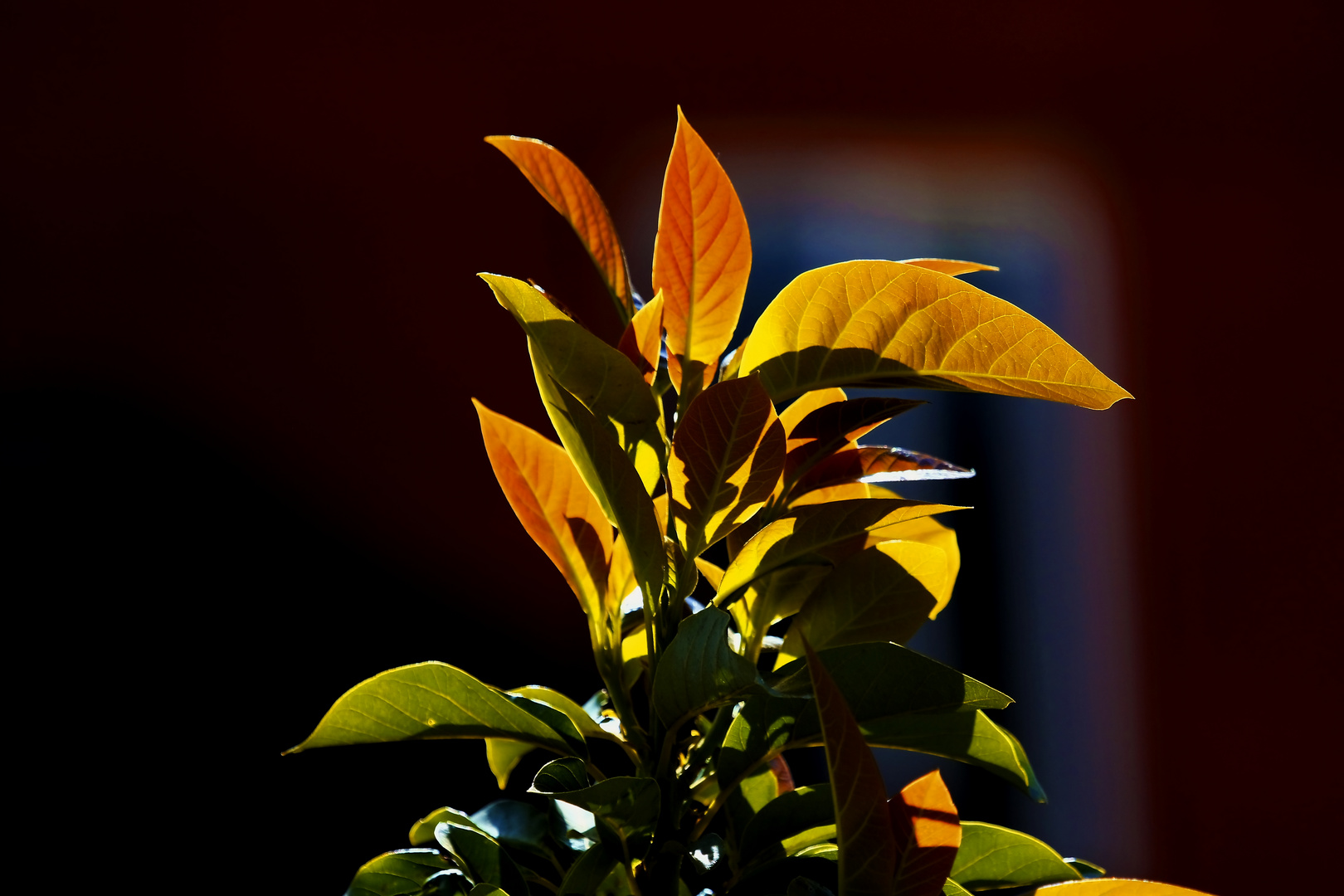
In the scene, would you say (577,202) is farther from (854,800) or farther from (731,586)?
(854,800)

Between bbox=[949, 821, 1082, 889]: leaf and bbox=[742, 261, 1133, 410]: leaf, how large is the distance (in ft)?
0.92

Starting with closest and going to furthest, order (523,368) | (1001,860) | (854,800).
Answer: (854,800)
(1001,860)
(523,368)

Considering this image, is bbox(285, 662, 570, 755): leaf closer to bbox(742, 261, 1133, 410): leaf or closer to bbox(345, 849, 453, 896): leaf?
bbox(345, 849, 453, 896): leaf

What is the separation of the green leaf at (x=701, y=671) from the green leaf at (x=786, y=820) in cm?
12

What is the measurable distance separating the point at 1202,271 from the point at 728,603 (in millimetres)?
1666

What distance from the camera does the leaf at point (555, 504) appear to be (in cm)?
56

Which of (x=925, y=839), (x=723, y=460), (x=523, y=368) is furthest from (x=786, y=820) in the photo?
(x=523, y=368)

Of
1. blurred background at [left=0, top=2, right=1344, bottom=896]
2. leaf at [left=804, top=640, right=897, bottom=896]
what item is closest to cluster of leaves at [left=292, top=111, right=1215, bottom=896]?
leaf at [left=804, top=640, right=897, bottom=896]

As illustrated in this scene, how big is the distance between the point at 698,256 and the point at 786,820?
37 centimetres

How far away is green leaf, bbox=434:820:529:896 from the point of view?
1.60 feet

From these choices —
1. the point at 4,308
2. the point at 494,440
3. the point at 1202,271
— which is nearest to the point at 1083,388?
the point at 494,440

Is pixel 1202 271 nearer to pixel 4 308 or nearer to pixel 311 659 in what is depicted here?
pixel 311 659

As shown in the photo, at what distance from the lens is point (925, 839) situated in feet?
1.46

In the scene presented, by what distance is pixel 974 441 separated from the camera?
71.2 inches
